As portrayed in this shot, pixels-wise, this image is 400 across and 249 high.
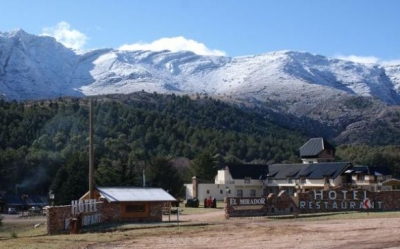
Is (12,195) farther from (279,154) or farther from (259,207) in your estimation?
(279,154)

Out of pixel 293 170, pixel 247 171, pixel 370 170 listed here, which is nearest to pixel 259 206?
pixel 293 170

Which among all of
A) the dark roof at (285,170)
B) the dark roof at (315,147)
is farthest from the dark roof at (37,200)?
the dark roof at (315,147)

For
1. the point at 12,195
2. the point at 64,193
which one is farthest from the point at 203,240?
the point at 12,195

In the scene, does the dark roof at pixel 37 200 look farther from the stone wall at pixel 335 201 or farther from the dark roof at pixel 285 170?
the stone wall at pixel 335 201

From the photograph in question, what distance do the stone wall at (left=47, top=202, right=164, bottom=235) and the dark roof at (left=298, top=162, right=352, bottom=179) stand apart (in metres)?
41.7

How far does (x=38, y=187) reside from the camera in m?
105

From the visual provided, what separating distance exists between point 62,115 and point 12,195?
169 feet

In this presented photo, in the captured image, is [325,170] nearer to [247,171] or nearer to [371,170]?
[371,170]

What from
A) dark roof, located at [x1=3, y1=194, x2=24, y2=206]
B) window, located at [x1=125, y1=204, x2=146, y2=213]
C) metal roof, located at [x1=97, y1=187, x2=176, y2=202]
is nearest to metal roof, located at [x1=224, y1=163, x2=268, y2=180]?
dark roof, located at [x1=3, y1=194, x2=24, y2=206]

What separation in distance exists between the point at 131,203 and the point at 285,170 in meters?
51.3

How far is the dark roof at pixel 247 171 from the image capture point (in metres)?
96.2

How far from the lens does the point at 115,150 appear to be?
4956 inches

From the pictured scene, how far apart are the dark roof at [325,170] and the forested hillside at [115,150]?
1860cm

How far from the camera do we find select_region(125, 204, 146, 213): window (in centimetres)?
4739
